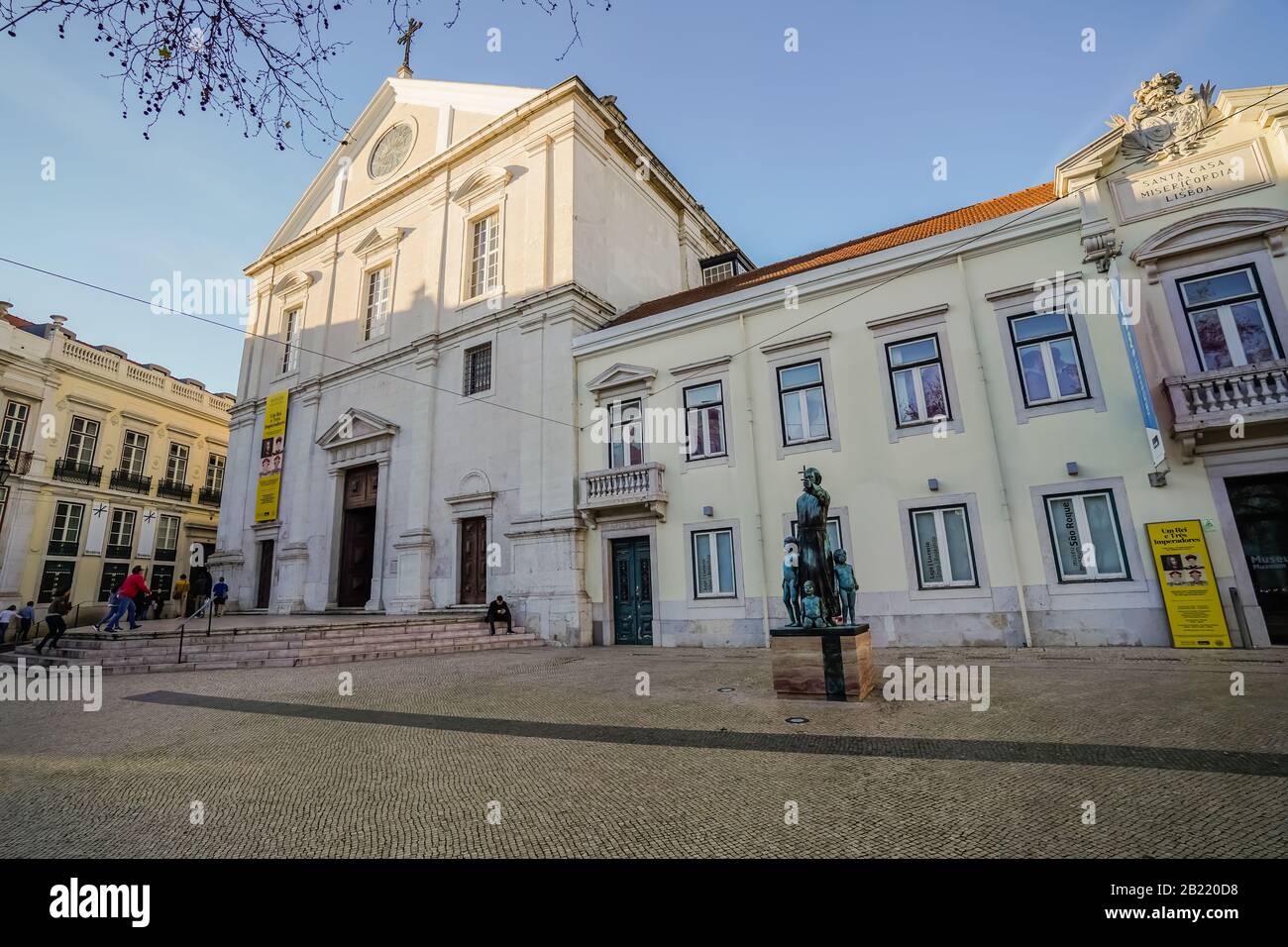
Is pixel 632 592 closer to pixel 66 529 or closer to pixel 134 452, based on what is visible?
pixel 66 529

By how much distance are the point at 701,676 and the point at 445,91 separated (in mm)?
25417

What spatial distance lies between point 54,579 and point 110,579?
2.13 meters

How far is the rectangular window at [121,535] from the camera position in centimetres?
2684

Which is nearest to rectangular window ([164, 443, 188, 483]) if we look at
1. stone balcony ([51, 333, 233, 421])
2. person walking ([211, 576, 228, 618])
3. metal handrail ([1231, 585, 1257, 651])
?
stone balcony ([51, 333, 233, 421])

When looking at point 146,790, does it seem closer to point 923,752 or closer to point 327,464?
point 923,752

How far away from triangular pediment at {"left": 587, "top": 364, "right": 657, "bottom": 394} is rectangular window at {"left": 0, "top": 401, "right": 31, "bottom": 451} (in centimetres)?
2556

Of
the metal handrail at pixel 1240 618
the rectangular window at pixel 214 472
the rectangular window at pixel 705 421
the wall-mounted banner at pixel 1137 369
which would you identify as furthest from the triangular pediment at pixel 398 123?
the metal handrail at pixel 1240 618

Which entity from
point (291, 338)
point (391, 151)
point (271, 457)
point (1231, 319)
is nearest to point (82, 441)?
point (271, 457)

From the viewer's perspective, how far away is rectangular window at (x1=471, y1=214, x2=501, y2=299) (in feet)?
67.8

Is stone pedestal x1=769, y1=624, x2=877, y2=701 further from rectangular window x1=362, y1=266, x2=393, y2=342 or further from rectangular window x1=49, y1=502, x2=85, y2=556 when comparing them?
rectangular window x1=49, y1=502, x2=85, y2=556

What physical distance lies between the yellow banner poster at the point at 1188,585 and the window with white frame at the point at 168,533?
38.6m

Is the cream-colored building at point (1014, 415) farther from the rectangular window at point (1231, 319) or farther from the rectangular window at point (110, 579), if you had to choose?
the rectangular window at point (110, 579)

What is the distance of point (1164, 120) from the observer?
450 inches
